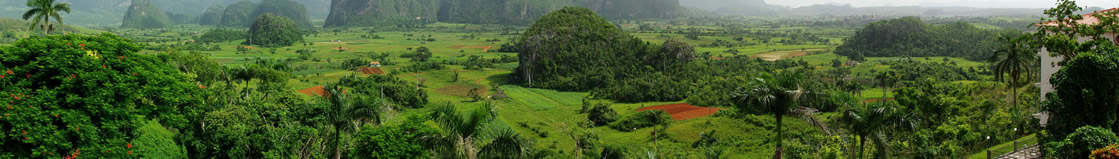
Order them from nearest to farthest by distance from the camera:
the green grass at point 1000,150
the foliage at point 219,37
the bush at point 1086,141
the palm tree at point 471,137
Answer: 1. the palm tree at point 471,137
2. the bush at point 1086,141
3. the green grass at point 1000,150
4. the foliage at point 219,37

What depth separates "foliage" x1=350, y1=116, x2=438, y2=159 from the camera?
18703mm

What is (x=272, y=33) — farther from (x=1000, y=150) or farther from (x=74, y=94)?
(x=1000, y=150)

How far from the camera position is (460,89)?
2263 inches

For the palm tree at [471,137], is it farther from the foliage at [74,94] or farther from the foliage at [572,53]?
the foliage at [572,53]

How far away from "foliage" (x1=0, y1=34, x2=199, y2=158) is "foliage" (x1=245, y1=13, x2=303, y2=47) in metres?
93.4

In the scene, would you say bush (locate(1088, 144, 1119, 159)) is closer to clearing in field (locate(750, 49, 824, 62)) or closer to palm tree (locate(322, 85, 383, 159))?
palm tree (locate(322, 85, 383, 159))

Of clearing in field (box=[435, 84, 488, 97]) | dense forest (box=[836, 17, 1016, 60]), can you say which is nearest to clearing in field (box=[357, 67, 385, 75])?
clearing in field (box=[435, 84, 488, 97])

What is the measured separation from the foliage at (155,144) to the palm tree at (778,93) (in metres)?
14.9

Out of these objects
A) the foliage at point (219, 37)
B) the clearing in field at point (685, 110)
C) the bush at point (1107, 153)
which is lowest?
the clearing in field at point (685, 110)

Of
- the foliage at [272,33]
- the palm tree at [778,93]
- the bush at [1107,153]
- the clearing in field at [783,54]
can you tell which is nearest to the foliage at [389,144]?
the palm tree at [778,93]

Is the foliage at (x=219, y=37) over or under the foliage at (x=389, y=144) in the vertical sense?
over

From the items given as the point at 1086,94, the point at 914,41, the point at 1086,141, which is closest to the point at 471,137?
the point at 1086,141

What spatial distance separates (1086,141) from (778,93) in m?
6.35

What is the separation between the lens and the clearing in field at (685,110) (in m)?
44.9
